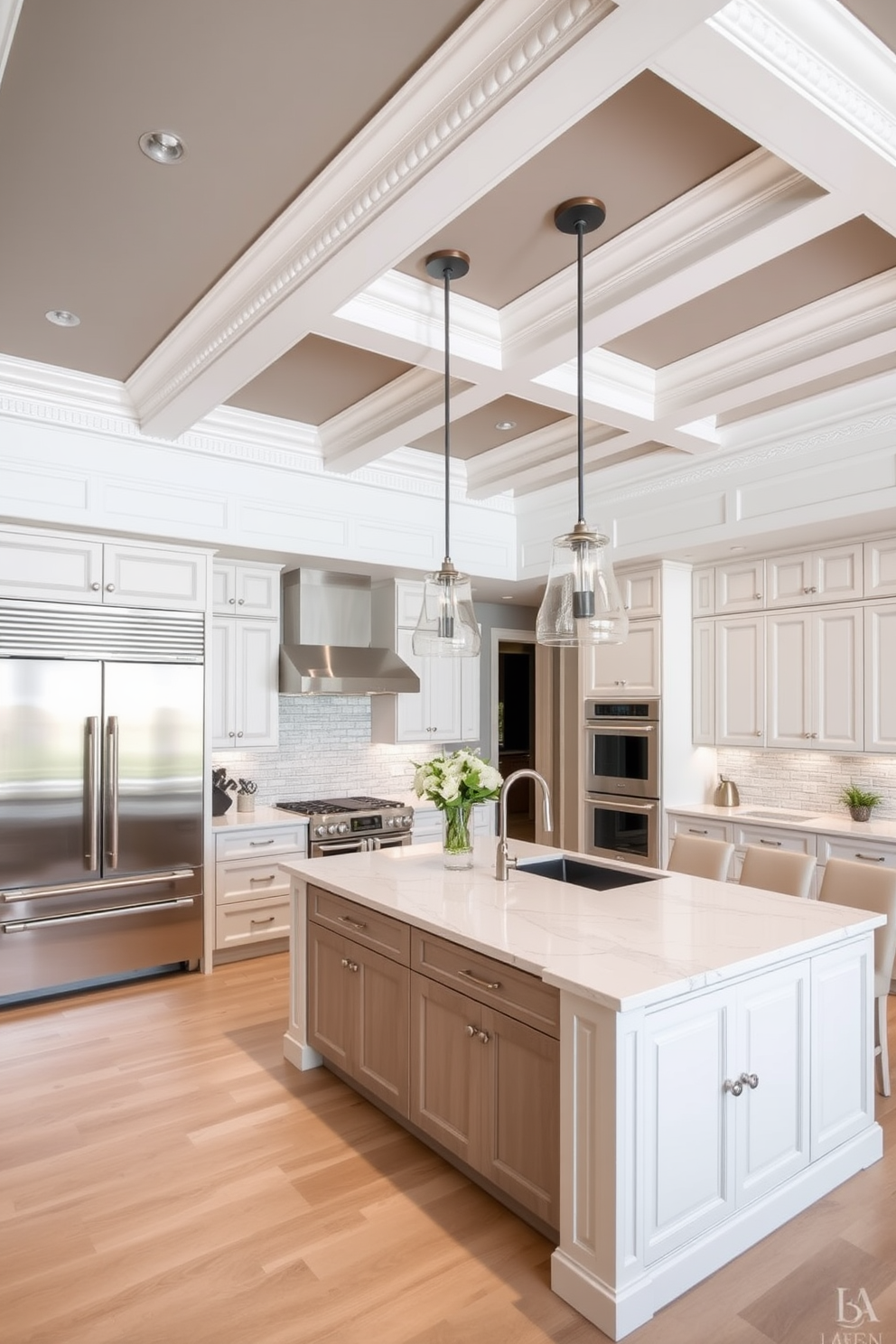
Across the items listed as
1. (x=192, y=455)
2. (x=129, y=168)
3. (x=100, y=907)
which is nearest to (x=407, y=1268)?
(x=100, y=907)

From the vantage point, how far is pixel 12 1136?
9.44ft

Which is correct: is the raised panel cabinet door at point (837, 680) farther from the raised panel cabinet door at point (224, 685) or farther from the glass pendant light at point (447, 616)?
the raised panel cabinet door at point (224, 685)

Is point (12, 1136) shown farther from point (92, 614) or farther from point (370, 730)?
point (370, 730)

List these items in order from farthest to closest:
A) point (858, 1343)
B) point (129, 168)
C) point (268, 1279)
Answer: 1. point (129, 168)
2. point (268, 1279)
3. point (858, 1343)

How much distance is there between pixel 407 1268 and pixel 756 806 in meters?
3.82

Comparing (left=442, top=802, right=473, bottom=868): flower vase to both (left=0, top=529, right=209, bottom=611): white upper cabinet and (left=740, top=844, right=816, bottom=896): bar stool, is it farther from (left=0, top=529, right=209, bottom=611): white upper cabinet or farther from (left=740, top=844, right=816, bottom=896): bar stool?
(left=0, top=529, right=209, bottom=611): white upper cabinet

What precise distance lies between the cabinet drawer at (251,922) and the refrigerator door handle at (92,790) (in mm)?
836

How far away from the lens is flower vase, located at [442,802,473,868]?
3.22m

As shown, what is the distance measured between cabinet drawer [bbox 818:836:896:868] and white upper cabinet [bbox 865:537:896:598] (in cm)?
129

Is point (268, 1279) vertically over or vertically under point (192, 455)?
under

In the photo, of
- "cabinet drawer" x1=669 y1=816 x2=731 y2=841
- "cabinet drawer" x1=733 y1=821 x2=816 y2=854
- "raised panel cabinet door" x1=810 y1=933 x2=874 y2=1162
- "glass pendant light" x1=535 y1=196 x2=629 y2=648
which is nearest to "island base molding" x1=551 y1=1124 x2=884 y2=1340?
"raised panel cabinet door" x1=810 y1=933 x2=874 y2=1162

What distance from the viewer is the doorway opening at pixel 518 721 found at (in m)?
7.34

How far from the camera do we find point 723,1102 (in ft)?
7.00

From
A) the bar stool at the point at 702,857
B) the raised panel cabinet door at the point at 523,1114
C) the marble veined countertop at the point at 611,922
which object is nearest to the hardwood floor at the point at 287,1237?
the raised panel cabinet door at the point at 523,1114
